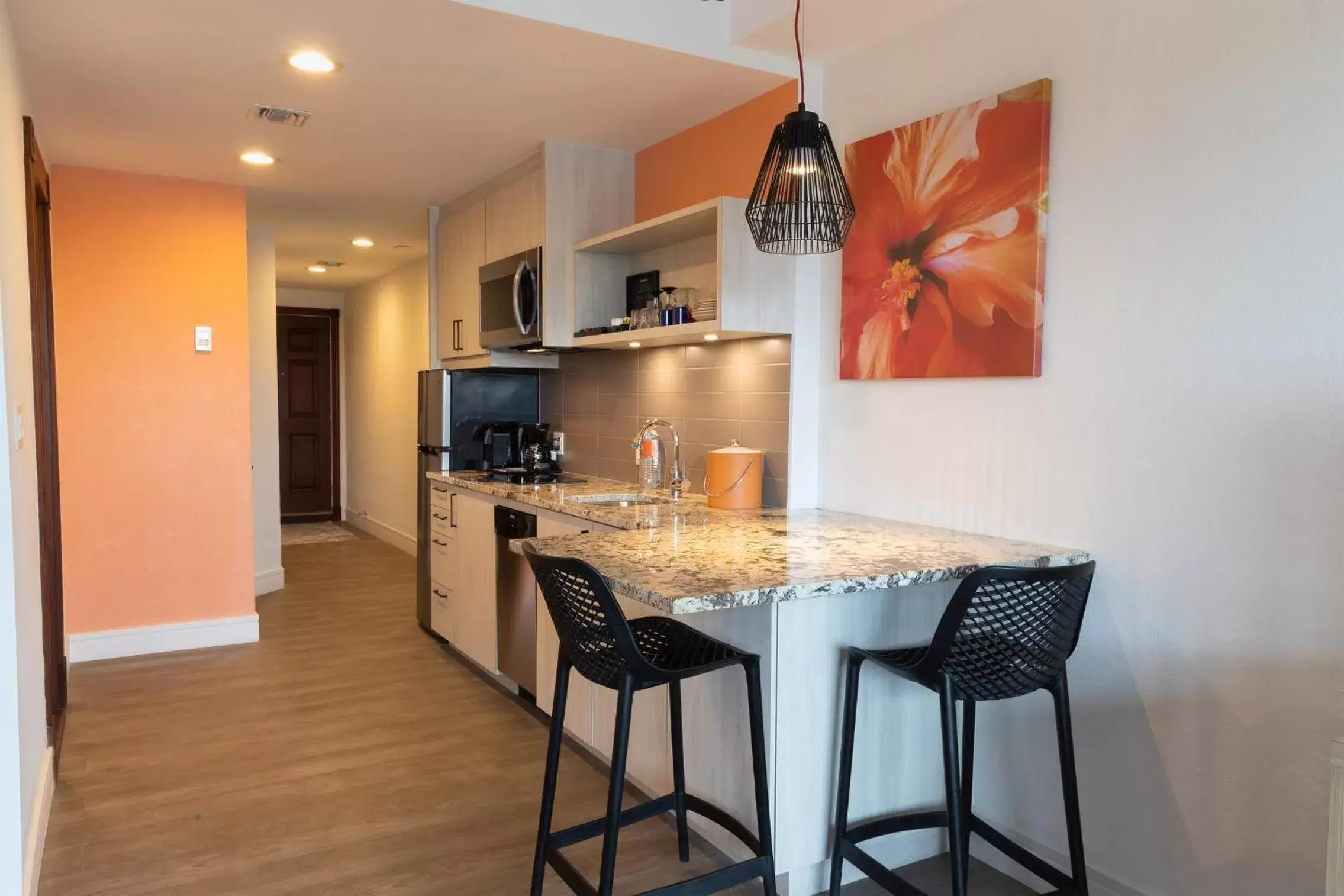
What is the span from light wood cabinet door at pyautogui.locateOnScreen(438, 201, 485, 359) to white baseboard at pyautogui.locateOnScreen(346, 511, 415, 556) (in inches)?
100

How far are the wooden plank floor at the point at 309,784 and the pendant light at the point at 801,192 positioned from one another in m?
1.64

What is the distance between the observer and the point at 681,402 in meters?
3.61

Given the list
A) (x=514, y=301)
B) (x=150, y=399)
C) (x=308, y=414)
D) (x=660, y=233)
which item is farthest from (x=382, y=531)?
(x=660, y=233)

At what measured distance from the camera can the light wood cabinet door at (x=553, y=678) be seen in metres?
2.98

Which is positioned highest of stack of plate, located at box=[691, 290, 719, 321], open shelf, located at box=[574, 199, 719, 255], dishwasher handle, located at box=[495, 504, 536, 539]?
open shelf, located at box=[574, 199, 719, 255]

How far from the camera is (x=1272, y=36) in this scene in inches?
70.8

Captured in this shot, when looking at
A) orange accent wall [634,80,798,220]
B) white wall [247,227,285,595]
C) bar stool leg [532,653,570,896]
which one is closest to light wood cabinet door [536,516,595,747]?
bar stool leg [532,653,570,896]

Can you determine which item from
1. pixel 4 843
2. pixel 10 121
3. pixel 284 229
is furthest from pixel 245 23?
pixel 284 229

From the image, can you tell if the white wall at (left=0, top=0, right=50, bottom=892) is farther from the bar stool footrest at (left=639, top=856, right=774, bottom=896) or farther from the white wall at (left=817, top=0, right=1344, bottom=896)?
the white wall at (left=817, top=0, right=1344, bottom=896)

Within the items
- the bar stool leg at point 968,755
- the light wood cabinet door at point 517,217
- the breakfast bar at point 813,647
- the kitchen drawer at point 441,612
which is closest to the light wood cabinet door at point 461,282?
the light wood cabinet door at point 517,217

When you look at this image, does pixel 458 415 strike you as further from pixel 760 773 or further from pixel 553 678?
pixel 760 773

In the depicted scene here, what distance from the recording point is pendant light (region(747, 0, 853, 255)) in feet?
6.56

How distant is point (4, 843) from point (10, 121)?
5.94 ft

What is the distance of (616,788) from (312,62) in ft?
7.79
